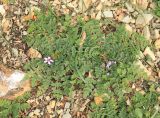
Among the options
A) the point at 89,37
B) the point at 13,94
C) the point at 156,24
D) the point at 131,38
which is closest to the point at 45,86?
the point at 13,94

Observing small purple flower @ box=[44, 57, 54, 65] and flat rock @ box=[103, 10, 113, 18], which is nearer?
small purple flower @ box=[44, 57, 54, 65]

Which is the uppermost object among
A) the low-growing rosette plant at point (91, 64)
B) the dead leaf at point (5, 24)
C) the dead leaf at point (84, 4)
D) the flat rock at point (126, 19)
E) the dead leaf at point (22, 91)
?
the dead leaf at point (84, 4)

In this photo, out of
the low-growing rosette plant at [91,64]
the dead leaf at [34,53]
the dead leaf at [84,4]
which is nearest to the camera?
the low-growing rosette plant at [91,64]

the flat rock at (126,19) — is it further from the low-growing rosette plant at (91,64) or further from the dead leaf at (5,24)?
the dead leaf at (5,24)

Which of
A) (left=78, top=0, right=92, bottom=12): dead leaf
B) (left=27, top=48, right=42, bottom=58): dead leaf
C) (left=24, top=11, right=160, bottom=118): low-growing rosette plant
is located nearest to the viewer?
(left=24, top=11, right=160, bottom=118): low-growing rosette plant

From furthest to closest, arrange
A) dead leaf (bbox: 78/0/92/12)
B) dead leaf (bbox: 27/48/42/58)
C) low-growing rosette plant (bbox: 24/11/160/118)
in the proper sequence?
dead leaf (bbox: 78/0/92/12)
dead leaf (bbox: 27/48/42/58)
low-growing rosette plant (bbox: 24/11/160/118)

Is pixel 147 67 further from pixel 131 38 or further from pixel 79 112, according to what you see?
pixel 79 112

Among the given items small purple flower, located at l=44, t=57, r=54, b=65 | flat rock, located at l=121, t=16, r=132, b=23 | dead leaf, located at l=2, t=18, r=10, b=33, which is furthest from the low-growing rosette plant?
dead leaf, located at l=2, t=18, r=10, b=33

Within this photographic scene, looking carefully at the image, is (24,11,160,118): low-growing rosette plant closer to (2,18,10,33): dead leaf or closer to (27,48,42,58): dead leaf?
(27,48,42,58): dead leaf

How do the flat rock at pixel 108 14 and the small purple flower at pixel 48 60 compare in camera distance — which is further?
the flat rock at pixel 108 14

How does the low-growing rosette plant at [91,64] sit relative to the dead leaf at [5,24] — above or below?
below

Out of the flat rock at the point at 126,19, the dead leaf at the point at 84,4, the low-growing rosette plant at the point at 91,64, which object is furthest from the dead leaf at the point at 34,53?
the flat rock at the point at 126,19
